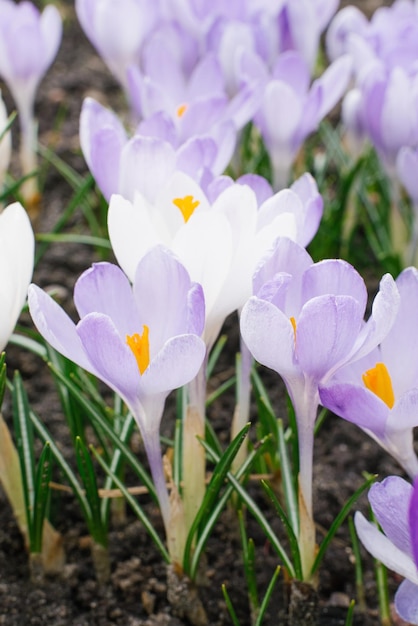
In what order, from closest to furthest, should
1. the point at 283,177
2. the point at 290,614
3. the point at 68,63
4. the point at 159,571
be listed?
the point at 290,614 → the point at 159,571 → the point at 283,177 → the point at 68,63

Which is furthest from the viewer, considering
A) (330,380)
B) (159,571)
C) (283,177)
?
(283,177)


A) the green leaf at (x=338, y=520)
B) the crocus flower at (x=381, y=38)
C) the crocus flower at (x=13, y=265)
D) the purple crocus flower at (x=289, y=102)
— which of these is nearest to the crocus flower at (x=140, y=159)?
the crocus flower at (x=13, y=265)

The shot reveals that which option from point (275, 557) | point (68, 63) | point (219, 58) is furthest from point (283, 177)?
point (68, 63)

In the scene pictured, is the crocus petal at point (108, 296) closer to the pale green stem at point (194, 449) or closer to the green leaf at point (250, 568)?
the pale green stem at point (194, 449)

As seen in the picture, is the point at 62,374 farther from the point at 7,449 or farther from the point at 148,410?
the point at 148,410

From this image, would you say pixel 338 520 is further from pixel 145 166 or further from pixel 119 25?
pixel 119 25
